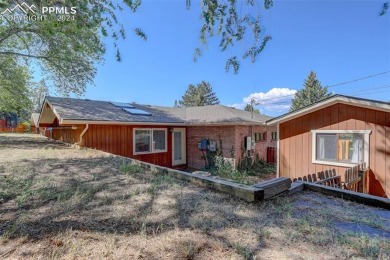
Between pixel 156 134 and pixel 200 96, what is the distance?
3992cm

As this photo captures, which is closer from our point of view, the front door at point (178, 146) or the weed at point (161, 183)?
the weed at point (161, 183)

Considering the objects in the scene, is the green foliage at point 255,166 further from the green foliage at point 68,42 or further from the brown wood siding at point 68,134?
the green foliage at point 68,42

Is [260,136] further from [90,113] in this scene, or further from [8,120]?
[8,120]

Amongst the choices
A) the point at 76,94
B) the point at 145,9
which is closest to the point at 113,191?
the point at 145,9

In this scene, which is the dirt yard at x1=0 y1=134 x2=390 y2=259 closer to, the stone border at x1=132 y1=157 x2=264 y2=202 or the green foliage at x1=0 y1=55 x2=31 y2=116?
the stone border at x1=132 y1=157 x2=264 y2=202

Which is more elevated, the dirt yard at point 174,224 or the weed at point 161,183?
the weed at point 161,183

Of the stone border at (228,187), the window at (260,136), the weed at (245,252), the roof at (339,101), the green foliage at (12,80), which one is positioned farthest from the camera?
the green foliage at (12,80)

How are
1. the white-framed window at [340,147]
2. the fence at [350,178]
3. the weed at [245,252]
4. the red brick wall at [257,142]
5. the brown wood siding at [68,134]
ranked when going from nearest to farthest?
the weed at [245,252]
the fence at [350,178]
the white-framed window at [340,147]
the brown wood siding at [68,134]
the red brick wall at [257,142]

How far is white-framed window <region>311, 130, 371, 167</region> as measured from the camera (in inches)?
256

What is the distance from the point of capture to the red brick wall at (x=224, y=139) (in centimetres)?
1163

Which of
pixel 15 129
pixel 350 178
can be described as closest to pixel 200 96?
pixel 15 129

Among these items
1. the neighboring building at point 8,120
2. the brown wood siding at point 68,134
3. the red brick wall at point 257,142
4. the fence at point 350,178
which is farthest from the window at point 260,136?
the neighboring building at point 8,120

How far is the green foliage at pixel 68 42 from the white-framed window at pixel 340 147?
6.43 meters

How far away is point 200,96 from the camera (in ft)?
168
